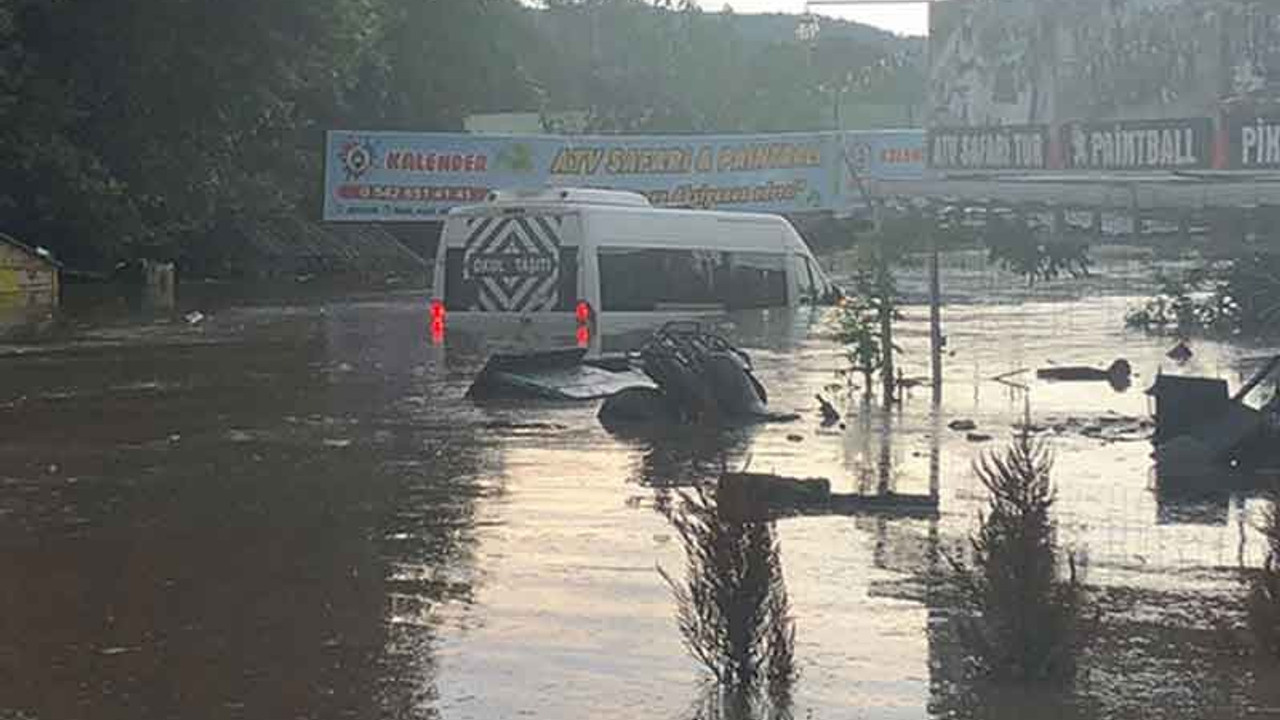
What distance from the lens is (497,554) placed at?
1070 centimetres

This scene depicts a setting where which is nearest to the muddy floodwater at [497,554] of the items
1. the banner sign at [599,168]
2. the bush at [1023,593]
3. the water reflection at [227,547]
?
the water reflection at [227,547]

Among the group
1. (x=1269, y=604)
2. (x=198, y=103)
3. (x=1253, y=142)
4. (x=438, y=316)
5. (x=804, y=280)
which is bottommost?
(x=1269, y=604)

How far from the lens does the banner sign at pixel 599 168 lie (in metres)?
43.9

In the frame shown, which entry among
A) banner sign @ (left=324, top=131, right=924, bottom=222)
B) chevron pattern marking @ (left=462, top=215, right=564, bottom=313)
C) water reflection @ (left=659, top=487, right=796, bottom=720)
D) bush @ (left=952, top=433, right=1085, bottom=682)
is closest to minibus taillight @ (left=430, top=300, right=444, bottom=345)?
chevron pattern marking @ (left=462, top=215, right=564, bottom=313)

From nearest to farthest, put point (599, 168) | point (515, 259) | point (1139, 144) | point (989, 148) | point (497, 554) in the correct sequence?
1. point (497, 554)
2. point (1139, 144)
3. point (989, 148)
4. point (515, 259)
5. point (599, 168)

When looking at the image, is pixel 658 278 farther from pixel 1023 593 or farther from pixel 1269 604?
→ pixel 1023 593

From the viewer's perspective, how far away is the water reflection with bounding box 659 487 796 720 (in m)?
7.57

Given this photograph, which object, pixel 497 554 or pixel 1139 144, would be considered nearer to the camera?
pixel 497 554

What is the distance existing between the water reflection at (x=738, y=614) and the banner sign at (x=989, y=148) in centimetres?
1094

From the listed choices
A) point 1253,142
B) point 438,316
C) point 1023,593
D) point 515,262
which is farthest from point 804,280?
point 1023,593

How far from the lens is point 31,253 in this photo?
116ft

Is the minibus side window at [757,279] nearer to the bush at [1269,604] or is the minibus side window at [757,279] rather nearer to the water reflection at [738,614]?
the bush at [1269,604]

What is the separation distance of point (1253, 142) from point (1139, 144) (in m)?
1.26

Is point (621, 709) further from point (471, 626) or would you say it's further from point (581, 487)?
point (581, 487)
